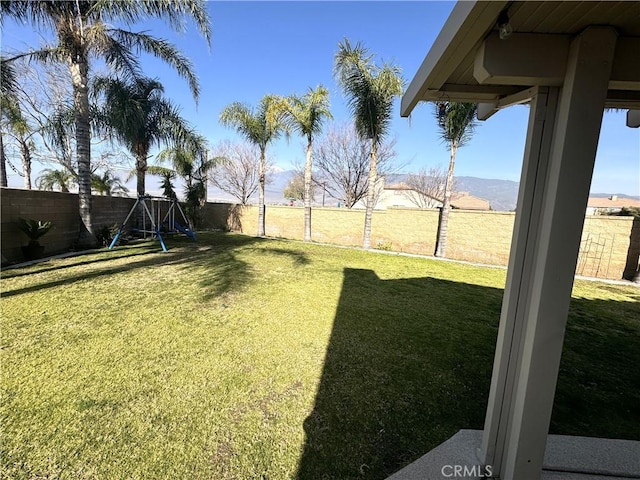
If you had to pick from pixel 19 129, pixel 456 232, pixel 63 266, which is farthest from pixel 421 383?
pixel 19 129

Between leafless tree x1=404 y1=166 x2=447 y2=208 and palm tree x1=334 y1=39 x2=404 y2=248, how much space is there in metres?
22.0

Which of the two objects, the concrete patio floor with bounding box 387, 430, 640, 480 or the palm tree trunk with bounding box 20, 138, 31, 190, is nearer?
the concrete patio floor with bounding box 387, 430, 640, 480

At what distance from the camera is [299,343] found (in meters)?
3.44

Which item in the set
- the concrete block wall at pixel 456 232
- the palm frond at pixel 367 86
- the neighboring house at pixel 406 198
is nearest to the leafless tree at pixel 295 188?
the neighboring house at pixel 406 198

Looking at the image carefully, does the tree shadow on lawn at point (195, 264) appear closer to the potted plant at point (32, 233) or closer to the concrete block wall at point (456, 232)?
the potted plant at point (32, 233)

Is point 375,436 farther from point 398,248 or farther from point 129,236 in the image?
point 129,236

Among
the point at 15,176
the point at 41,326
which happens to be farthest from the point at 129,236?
the point at 15,176

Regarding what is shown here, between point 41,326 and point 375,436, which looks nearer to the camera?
point 375,436

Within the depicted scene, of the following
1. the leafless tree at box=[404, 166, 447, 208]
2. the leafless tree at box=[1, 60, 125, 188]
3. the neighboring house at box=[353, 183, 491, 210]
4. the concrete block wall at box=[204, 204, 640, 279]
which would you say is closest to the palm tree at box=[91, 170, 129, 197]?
the leafless tree at box=[1, 60, 125, 188]

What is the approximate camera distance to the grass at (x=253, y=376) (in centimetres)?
185

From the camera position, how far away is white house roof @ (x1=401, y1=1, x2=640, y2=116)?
1204 millimetres

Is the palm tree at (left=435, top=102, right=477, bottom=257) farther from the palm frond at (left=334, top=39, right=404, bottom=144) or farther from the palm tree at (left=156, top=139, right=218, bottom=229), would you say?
the palm tree at (left=156, top=139, right=218, bottom=229)

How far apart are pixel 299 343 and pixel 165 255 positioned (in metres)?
6.24

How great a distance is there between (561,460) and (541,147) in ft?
6.26
